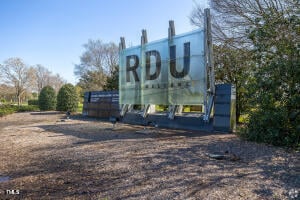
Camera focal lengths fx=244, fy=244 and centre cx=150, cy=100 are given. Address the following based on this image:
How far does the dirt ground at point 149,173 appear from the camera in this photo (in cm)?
264

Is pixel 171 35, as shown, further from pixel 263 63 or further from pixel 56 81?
pixel 56 81

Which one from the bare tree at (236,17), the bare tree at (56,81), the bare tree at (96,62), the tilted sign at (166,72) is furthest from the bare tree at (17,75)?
the bare tree at (236,17)

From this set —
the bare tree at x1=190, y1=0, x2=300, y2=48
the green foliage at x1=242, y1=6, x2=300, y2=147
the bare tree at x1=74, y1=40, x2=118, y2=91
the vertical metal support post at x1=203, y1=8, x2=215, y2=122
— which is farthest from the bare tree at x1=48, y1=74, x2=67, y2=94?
the green foliage at x1=242, y1=6, x2=300, y2=147

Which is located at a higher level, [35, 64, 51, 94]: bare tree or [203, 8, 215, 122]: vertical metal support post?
[35, 64, 51, 94]: bare tree

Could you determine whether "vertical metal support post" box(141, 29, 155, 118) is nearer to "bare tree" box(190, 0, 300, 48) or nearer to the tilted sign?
the tilted sign

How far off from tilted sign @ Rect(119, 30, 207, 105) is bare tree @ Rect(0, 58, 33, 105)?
932 inches

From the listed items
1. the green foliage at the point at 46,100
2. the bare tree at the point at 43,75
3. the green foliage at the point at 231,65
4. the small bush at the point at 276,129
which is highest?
the bare tree at the point at 43,75

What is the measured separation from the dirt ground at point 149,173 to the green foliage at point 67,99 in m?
13.1

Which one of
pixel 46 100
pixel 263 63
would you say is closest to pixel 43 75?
pixel 46 100

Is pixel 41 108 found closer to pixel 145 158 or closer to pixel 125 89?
pixel 125 89

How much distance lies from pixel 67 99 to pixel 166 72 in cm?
1088

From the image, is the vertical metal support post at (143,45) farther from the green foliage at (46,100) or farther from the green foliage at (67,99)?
the green foliage at (46,100)

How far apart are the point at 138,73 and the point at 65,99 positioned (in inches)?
363

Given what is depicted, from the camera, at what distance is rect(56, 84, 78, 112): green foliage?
17844 mm
